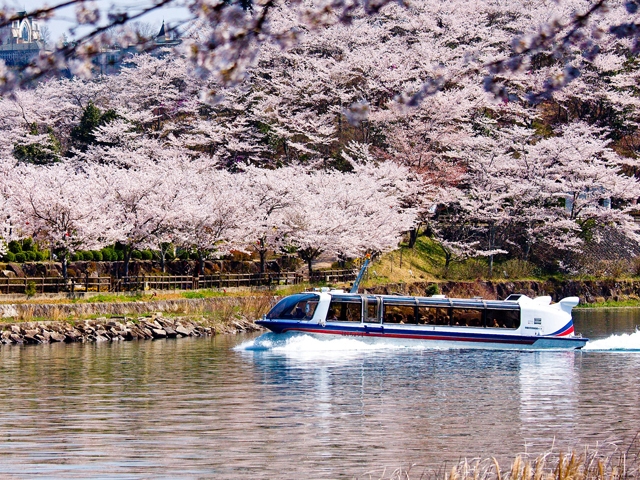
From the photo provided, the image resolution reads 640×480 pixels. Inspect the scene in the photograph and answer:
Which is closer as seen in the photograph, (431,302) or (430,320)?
(431,302)

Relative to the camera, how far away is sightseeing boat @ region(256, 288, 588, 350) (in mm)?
39062

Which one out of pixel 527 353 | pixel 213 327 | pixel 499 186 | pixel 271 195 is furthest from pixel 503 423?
pixel 499 186

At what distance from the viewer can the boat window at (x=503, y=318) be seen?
133 feet

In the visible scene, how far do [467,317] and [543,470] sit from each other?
81.4 ft

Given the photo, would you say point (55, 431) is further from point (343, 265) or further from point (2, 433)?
point (343, 265)

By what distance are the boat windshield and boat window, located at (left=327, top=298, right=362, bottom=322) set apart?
71cm

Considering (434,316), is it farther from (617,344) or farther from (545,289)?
(545,289)

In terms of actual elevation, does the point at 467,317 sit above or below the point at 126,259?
below

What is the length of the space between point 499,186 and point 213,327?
30606 millimetres

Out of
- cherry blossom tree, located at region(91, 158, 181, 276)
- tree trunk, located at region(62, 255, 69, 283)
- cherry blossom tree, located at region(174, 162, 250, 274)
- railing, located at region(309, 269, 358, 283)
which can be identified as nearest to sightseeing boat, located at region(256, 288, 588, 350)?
tree trunk, located at region(62, 255, 69, 283)

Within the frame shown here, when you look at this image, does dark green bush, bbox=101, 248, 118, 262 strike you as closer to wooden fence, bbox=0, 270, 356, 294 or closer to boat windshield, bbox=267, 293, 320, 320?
Result: wooden fence, bbox=0, 270, 356, 294

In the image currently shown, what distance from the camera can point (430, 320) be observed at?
4028 centimetres

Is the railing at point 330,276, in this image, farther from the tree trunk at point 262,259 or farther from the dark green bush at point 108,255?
the dark green bush at point 108,255

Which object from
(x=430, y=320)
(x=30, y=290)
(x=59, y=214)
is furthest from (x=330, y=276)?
(x=430, y=320)
